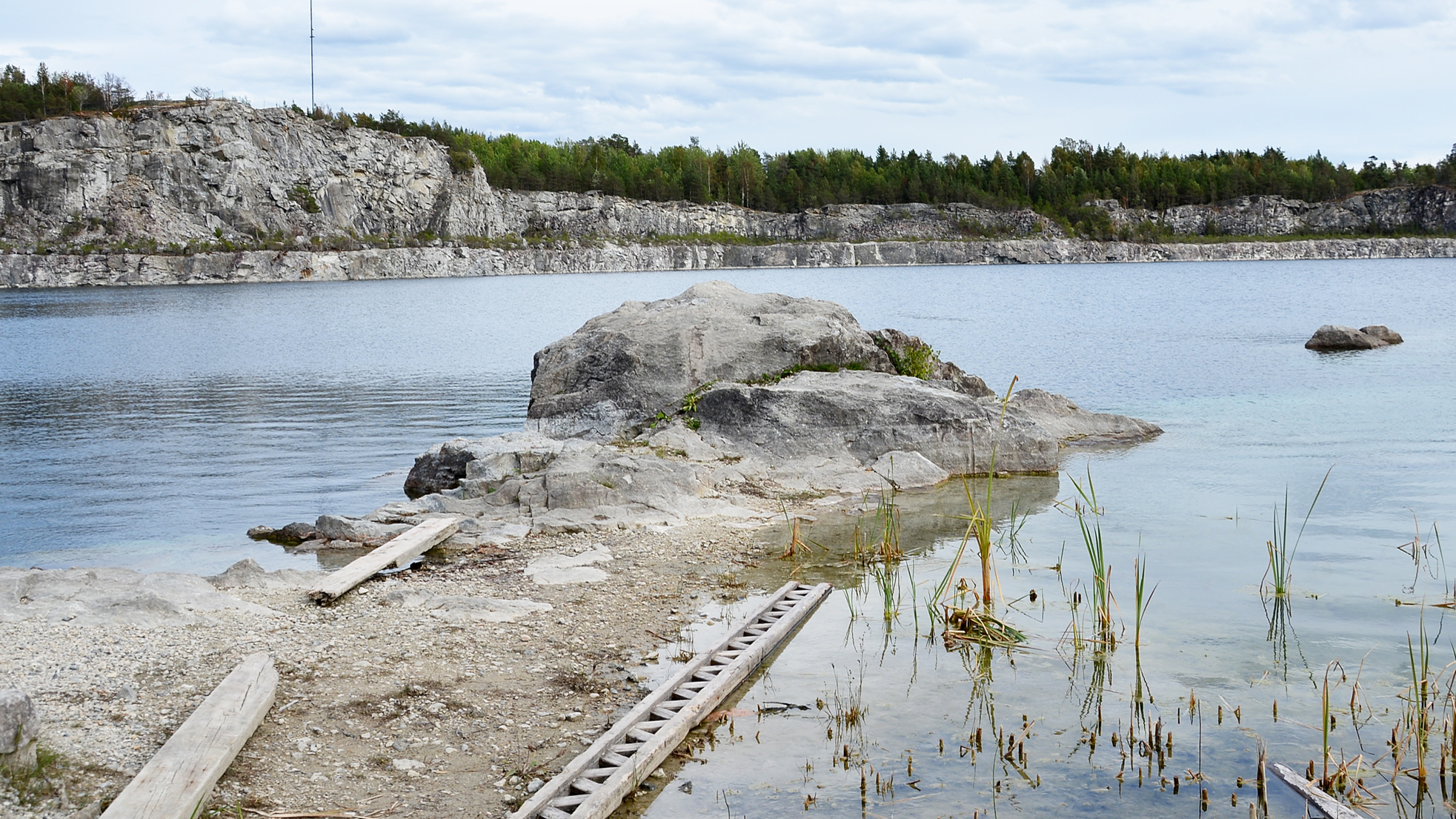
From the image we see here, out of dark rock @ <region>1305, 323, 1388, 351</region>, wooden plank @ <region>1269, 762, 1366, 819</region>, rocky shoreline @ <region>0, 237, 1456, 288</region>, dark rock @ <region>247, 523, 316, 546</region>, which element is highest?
rocky shoreline @ <region>0, 237, 1456, 288</region>

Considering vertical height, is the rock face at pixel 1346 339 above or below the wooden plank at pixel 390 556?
above

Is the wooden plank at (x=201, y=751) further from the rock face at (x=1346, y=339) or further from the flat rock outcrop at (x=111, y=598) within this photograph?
the rock face at (x=1346, y=339)

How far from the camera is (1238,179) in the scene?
136 metres

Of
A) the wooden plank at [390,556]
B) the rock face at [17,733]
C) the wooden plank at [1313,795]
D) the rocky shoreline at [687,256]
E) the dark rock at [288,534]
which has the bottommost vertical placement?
the dark rock at [288,534]

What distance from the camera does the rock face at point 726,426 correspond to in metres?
11.0

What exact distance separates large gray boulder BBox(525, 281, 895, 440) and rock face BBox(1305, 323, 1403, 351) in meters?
19.3

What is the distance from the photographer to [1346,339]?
28969mm

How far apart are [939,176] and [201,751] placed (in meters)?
143

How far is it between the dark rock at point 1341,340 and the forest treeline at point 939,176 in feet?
354

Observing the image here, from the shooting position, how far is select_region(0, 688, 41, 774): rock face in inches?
179

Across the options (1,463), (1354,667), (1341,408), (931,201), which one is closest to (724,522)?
(1354,667)

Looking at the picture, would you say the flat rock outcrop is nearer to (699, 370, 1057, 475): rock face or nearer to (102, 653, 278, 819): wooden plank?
(102, 653, 278, 819): wooden plank

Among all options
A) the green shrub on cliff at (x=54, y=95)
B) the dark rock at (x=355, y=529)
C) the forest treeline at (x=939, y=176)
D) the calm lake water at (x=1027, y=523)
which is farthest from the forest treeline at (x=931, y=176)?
the dark rock at (x=355, y=529)

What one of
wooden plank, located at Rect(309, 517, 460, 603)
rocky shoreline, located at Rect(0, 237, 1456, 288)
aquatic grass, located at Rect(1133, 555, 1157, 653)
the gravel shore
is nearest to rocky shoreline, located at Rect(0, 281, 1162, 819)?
the gravel shore
